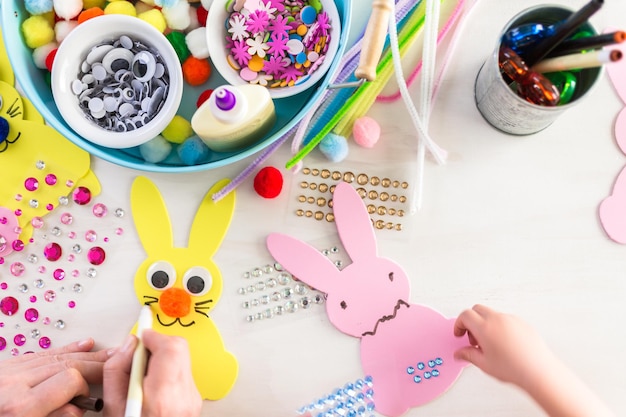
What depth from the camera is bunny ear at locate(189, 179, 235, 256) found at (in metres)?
0.61

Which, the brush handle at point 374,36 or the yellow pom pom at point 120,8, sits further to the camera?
the yellow pom pom at point 120,8

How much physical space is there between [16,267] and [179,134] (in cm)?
23

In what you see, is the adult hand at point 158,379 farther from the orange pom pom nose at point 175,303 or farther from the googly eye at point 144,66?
the googly eye at point 144,66

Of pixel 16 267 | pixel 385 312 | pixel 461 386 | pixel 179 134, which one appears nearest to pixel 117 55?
pixel 179 134

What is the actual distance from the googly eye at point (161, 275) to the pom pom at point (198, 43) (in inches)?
8.7

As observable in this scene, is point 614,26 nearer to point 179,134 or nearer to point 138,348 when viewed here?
point 179,134

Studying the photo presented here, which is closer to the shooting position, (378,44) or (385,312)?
(378,44)

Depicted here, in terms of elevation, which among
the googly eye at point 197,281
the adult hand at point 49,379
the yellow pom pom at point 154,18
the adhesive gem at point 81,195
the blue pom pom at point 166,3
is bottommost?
the adult hand at point 49,379

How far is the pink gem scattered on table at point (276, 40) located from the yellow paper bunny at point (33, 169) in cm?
20

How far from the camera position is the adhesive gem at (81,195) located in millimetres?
612

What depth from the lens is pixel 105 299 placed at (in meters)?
0.61

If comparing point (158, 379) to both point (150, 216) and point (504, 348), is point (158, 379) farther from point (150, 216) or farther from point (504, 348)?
point (504, 348)

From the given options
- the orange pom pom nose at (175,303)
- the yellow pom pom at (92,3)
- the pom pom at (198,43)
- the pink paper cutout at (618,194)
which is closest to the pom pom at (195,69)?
the pom pom at (198,43)

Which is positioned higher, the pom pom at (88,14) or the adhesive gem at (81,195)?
the pom pom at (88,14)
